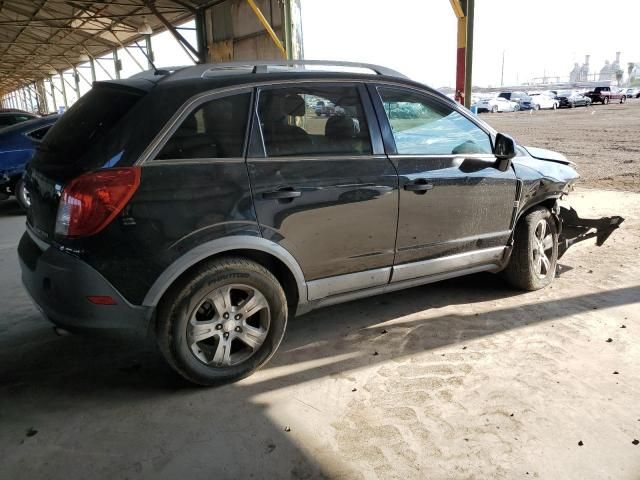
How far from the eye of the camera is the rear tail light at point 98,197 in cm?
251

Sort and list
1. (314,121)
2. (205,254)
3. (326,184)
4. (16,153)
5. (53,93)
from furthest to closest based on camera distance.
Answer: (53,93) < (16,153) < (314,121) < (326,184) < (205,254)

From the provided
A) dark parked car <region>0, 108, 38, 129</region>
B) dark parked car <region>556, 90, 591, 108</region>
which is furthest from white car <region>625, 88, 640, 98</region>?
dark parked car <region>0, 108, 38, 129</region>

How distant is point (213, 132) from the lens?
2.81m

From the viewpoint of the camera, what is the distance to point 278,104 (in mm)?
3010

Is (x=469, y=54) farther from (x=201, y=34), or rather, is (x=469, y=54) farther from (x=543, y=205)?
(x=201, y=34)

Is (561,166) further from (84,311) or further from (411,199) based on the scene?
(84,311)

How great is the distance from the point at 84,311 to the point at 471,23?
7864 millimetres

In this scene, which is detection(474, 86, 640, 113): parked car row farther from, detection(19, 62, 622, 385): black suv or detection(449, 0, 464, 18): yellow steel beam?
detection(19, 62, 622, 385): black suv

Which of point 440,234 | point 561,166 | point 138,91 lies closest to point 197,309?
point 138,91

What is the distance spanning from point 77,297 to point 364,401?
1632 millimetres

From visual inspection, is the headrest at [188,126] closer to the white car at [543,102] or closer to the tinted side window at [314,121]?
the tinted side window at [314,121]

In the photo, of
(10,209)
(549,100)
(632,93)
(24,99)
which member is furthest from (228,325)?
(24,99)

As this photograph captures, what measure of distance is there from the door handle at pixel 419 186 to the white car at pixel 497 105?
3982 cm

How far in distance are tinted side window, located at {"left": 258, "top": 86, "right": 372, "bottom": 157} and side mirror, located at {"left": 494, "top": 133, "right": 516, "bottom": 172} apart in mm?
1150
